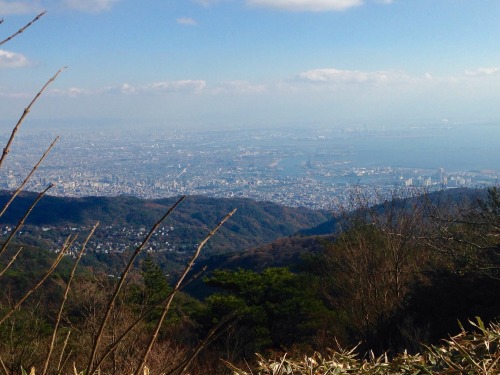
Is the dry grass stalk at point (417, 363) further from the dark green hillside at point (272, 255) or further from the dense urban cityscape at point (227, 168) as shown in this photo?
the dense urban cityscape at point (227, 168)

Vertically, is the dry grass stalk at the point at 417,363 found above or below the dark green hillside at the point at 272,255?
above

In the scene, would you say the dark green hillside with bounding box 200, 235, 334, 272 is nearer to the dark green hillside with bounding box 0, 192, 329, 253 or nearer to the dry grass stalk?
the dark green hillside with bounding box 0, 192, 329, 253

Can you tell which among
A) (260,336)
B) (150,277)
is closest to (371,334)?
(260,336)

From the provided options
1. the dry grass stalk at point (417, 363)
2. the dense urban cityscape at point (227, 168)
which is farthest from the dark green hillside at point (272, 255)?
the dry grass stalk at point (417, 363)

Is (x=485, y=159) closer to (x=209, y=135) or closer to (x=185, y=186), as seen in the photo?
(x=185, y=186)

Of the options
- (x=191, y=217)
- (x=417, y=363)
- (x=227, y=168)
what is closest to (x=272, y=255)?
A: (x=191, y=217)

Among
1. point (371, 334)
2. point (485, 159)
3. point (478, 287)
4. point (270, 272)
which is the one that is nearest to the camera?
point (478, 287)

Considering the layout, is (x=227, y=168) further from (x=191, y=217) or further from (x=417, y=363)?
(x=417, y=363)

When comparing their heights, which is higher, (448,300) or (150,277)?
(448,300)
